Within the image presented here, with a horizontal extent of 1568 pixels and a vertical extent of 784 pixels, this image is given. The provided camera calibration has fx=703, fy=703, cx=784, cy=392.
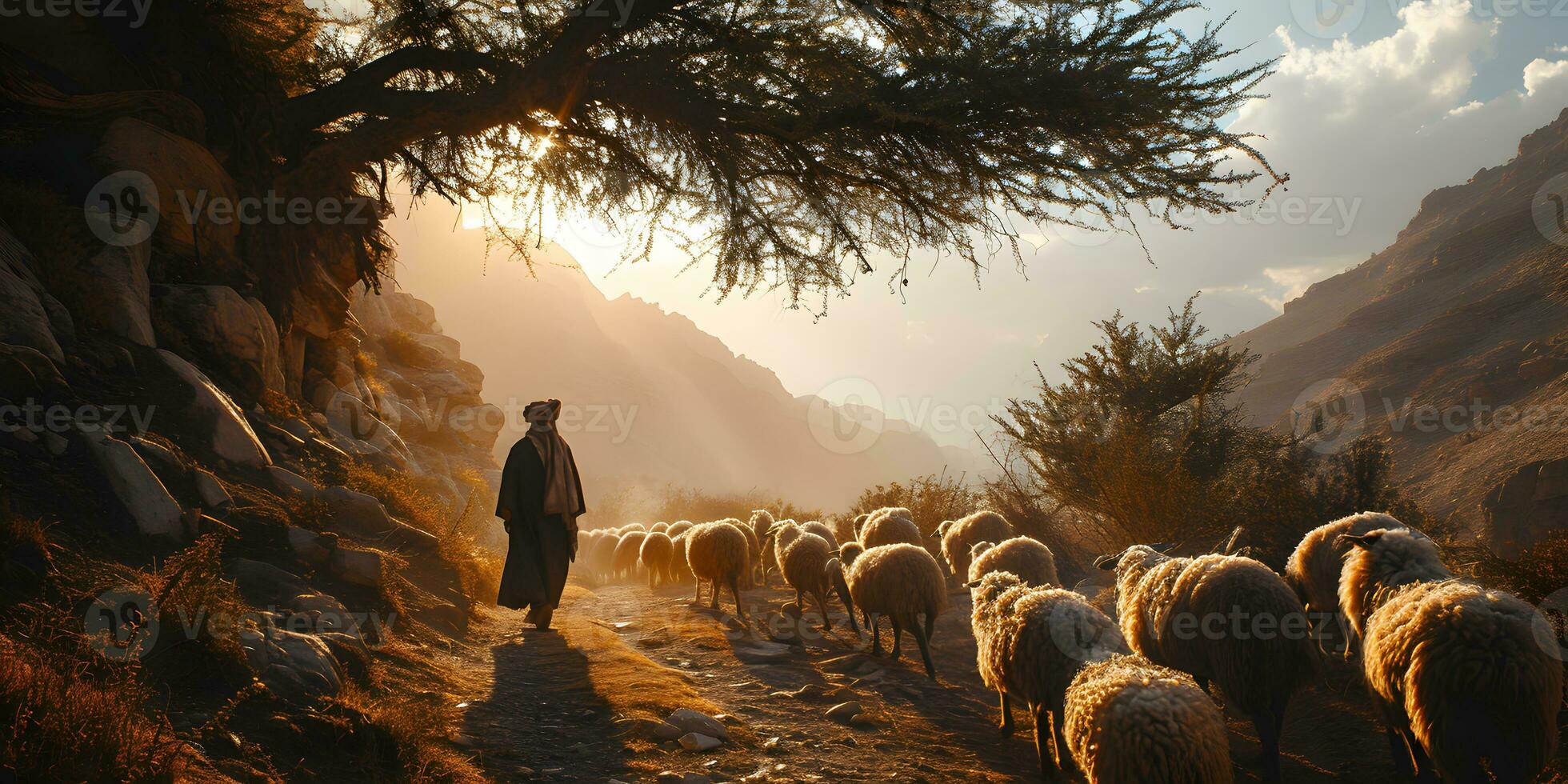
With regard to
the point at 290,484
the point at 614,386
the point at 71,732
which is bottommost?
the point at 71,732

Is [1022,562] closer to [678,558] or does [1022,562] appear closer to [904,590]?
[904,590]

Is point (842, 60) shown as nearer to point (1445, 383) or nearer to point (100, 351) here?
point (100, 351)

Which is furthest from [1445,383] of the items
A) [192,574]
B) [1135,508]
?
[192,574]

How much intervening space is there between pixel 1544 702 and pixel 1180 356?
37.8 feet

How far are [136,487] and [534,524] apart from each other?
3493 millimetres

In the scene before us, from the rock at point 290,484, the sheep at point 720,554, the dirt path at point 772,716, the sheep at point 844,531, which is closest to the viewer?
the dirt path at point 772,716

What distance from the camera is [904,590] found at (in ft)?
22.3

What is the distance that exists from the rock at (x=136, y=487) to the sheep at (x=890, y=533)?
25.2ft

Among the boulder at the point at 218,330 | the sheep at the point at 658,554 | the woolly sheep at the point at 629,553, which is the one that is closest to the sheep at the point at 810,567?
the sheep at the point at 658,554

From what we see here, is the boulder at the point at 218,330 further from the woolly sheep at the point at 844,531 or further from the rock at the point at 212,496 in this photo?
the woolly sheep at the point at 844,531

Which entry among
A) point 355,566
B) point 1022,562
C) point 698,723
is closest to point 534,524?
point 355,566

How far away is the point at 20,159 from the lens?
7.16 meters

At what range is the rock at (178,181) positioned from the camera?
7633 mm

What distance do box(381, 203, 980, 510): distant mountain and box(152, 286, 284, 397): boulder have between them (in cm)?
6781
